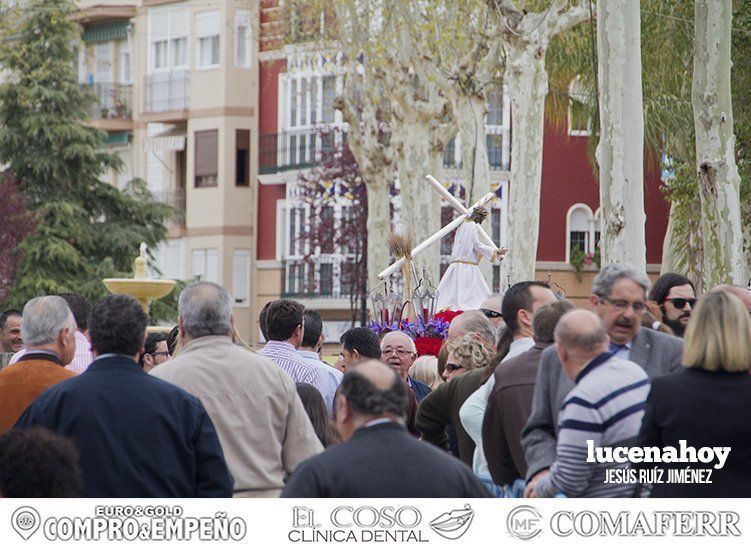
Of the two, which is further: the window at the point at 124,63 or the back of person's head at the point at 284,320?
the window at the point at 124,63

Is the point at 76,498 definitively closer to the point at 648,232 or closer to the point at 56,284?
the point at 56,284

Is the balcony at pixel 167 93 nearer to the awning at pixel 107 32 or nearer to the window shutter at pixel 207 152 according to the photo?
the window shutter at pixel 207 152

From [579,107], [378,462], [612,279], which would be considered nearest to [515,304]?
[612,279]

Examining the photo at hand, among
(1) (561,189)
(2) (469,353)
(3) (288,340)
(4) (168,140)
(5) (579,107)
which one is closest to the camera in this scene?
(2) (469,353)

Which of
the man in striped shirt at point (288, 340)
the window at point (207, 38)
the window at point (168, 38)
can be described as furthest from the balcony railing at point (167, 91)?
the man in striped shirt at point (288, 340)

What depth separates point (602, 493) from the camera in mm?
6992

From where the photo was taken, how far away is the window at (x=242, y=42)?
53812 mm

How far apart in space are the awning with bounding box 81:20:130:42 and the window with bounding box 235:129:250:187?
6126 mm

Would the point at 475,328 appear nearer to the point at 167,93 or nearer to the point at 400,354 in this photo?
the point at 400,354

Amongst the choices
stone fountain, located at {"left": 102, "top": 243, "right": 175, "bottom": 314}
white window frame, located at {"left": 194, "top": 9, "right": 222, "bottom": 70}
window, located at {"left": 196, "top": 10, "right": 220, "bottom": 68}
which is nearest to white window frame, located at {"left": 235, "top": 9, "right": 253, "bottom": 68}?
white window frame, located at {"left": 194, "top": 9, "right": 222, "bottom": 70}

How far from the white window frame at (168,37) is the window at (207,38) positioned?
0.41 meters

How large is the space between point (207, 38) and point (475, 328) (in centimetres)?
4516

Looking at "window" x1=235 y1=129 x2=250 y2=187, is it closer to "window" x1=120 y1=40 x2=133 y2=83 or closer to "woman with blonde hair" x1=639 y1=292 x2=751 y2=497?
"window" x1=120 y1=40 x2=133 y2=83

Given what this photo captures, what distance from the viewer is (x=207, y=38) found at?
54.6 m
